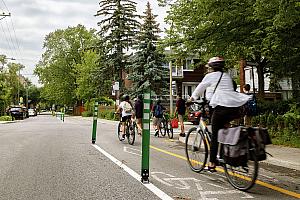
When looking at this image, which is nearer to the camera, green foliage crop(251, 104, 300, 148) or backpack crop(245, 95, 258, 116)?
green foliage crop(251, 104, 300, 148)

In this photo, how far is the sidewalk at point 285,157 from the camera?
8.52 meters

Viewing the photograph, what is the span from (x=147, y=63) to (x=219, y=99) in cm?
3723

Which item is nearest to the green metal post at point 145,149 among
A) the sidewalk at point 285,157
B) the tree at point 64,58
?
the sidewalk at point 285,157

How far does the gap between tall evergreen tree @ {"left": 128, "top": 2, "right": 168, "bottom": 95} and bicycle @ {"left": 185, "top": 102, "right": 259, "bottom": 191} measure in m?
35.3

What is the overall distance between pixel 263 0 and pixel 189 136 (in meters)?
4.19

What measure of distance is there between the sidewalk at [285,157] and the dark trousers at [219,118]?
8.33 ft

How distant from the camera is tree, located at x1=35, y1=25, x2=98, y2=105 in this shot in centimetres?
7612

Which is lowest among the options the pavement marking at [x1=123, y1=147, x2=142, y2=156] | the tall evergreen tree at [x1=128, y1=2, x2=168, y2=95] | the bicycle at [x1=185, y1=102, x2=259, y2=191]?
the pavement marking at [x1=123, y1=147, x2=142, y2=156]

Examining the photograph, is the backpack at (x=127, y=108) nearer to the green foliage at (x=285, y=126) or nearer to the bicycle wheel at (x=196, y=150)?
the green foliage at (x=285, y=126)

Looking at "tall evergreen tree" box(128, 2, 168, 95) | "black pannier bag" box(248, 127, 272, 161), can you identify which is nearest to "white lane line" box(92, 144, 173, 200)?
"black pannier bag" box(248, 127, 272, 161)

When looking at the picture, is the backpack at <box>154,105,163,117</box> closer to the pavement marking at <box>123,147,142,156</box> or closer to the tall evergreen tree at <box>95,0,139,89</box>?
the pavement marking at <box>123,147,142,156</box>

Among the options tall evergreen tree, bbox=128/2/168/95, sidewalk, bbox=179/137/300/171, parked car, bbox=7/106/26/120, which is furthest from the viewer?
parked car, bbox=7/106/26/120

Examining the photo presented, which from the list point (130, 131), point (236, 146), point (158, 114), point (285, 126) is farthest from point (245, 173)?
point (158, 114)

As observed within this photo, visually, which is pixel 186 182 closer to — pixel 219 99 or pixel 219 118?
pixel 219 118
